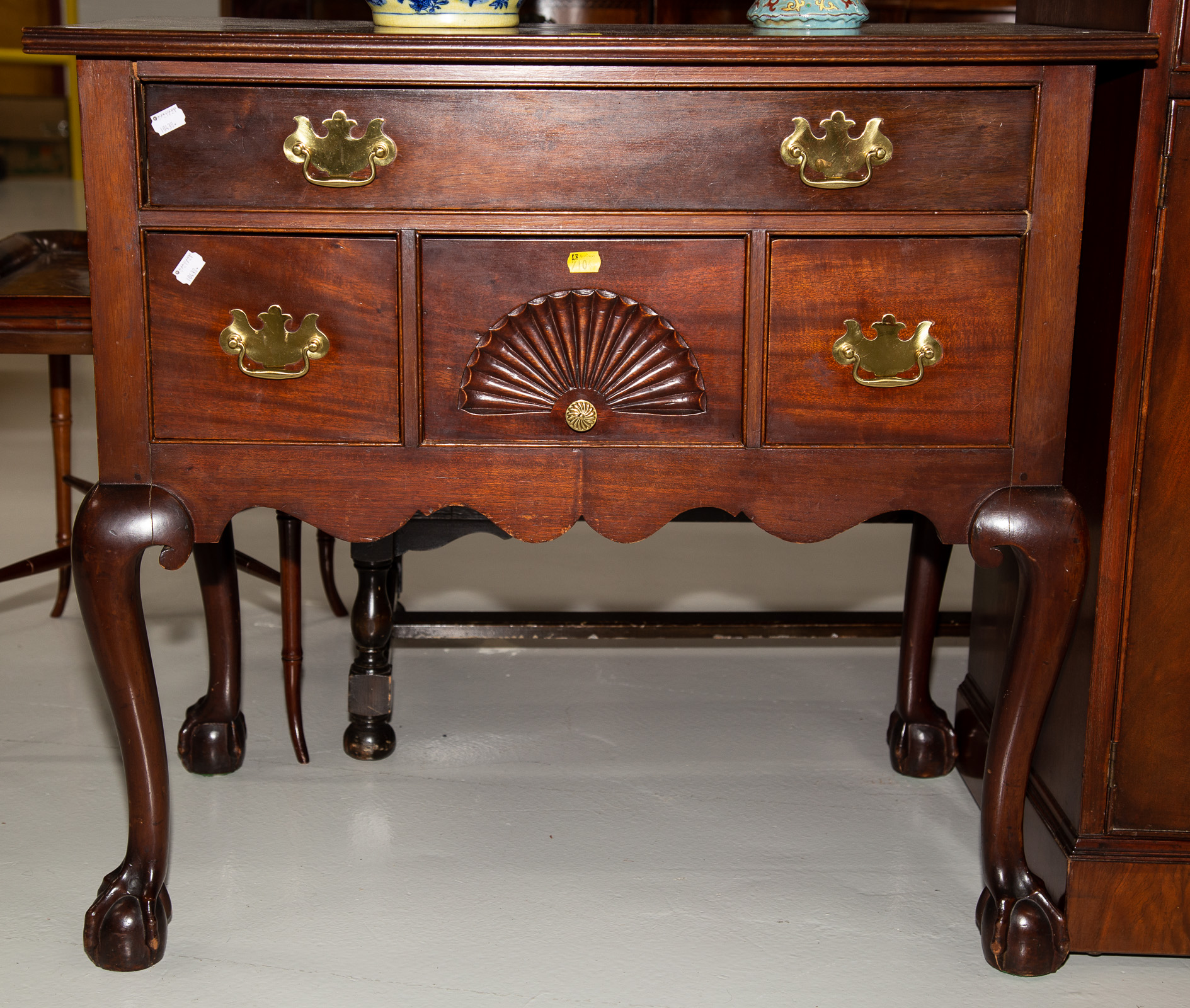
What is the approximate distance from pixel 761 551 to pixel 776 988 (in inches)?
76.5

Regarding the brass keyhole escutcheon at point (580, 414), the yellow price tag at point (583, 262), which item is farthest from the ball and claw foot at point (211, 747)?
the yellow price tag at point (583, 262)

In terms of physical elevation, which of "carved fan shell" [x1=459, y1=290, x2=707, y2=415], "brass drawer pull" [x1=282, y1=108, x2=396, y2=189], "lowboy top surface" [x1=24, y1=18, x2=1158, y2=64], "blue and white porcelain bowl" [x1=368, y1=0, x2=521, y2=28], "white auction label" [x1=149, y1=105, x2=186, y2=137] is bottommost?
"carved fan shell" [x1=459, y1=290, x2=707, y2=415]

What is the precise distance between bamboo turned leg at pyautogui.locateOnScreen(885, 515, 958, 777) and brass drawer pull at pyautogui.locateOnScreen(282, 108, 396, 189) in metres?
1.17

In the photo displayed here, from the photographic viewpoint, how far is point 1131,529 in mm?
1664

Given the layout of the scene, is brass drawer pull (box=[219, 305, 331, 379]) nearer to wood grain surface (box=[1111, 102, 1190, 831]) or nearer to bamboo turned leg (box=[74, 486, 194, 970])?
bamboo turned leg (box=[74, 486, 194, 970])

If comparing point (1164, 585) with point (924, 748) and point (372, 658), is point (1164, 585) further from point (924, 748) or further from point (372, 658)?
point (372, 658)

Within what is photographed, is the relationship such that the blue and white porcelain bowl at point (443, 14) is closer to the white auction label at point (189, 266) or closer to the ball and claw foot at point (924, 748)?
the white auction label at point (189, 266)

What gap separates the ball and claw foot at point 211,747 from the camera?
2225 mm

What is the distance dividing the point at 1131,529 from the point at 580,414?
28.0 inches

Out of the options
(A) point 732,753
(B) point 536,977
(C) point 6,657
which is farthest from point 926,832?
(C) point 6,657

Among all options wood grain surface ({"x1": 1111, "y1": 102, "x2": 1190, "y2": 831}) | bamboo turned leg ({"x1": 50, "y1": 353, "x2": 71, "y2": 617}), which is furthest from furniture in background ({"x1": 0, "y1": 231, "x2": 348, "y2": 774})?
wood grain surface ({"x1": 1111, "y1": 102, "x2": 1190, "y2": 831})

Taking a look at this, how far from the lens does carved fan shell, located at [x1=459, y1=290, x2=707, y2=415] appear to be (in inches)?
61.1

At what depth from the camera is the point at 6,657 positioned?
108 inches

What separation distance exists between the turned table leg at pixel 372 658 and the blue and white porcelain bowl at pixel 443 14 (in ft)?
2.84
